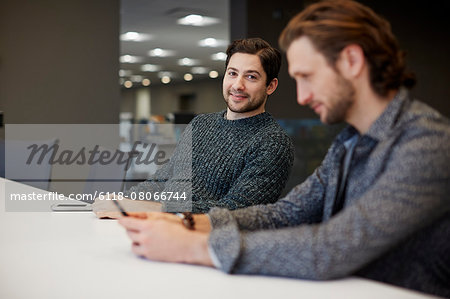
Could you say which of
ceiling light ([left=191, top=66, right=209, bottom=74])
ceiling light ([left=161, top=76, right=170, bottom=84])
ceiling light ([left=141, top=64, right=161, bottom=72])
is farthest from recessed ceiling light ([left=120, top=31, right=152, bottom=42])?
ceiling light ([left=161, top=76, right=170, bottom=84])

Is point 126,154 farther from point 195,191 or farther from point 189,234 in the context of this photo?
point 189,234

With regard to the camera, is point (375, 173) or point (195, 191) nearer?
point (375, 173)

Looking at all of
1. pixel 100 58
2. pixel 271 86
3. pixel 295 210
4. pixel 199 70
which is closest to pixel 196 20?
pixel 100 58

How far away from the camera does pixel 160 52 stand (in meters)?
11.9

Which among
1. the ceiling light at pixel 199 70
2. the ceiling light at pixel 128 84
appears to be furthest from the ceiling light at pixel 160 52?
the ceiling light at pixel 128 84

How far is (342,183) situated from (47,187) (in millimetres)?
2200

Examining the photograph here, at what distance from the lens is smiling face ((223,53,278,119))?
207 centimetres

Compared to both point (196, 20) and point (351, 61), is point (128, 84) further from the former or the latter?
point (351, 61)

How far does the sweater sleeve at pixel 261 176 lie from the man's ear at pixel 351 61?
82 centimetres

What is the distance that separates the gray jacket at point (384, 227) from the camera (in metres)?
0.95

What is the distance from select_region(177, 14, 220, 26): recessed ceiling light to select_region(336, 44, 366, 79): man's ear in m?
6.76

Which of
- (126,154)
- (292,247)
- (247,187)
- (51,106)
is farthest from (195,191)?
(51,106)

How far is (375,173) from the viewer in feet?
3.46

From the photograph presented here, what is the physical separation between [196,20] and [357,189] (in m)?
7.21
